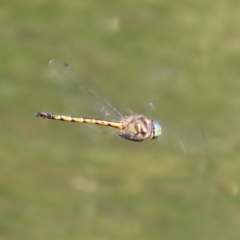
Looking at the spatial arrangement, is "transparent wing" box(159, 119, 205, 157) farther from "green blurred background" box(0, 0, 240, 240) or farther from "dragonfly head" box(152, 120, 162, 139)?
"green blurred background" box(0, 0, 240, 240)

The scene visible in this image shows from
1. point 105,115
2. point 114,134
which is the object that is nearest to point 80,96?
point 105,115

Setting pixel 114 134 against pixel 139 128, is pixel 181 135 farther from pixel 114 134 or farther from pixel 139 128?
pixel 114 134

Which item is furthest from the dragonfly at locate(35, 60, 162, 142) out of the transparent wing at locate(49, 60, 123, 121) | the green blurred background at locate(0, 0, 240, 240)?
the green blurred background at locate(0, 0, 240, 240)

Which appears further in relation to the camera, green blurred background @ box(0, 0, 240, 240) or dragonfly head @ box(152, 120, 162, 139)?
green blurred background @ box(0, 0, 240, 240)

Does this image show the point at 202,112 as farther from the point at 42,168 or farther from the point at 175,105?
the point at 42,168

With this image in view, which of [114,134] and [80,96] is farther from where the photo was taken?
[114,134]

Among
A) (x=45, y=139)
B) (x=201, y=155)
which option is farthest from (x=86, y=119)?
(x=201, y=155)

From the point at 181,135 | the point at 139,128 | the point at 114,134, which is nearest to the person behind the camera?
the point at 181,135
